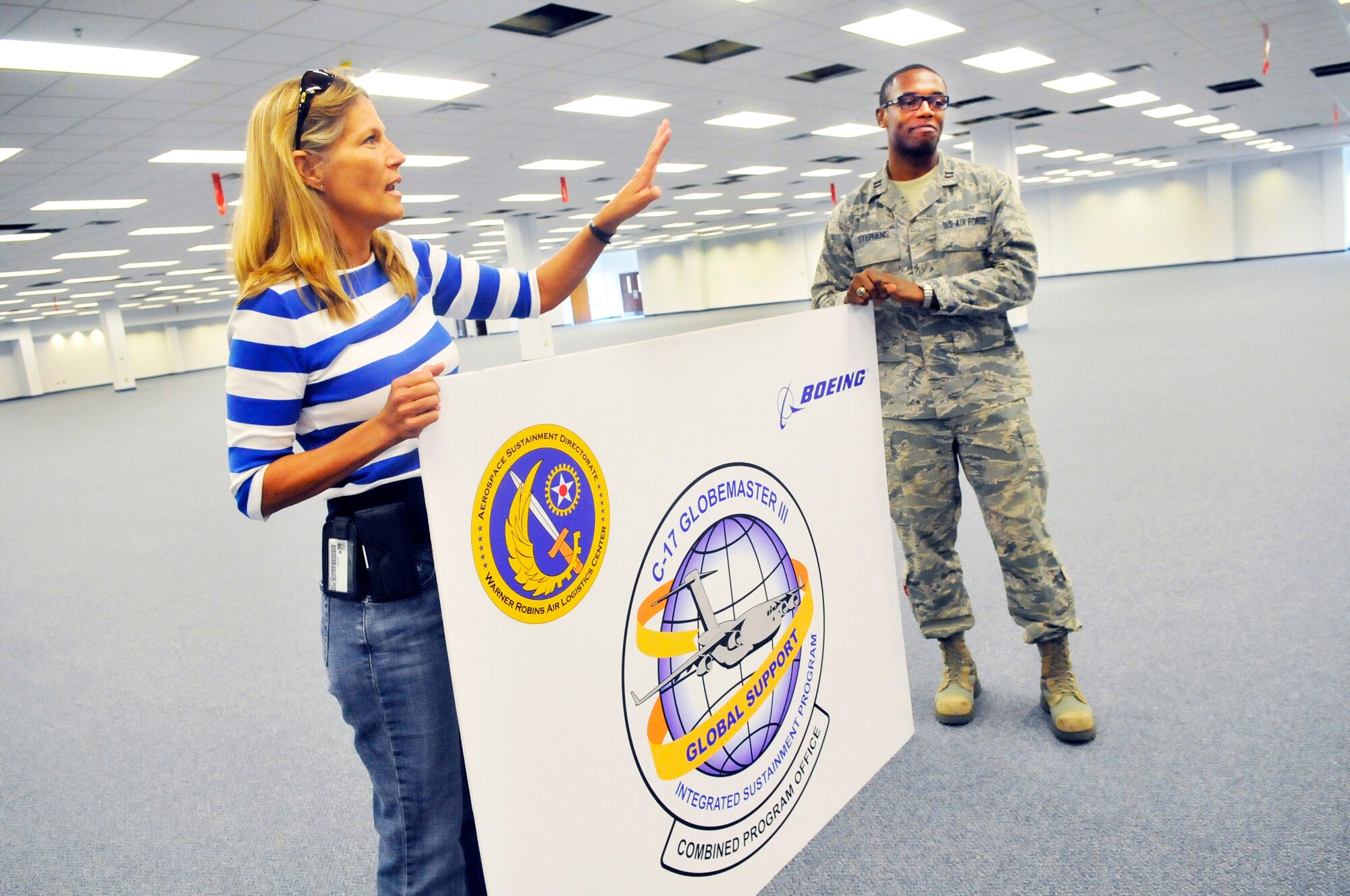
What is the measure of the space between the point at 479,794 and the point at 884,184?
1.75 meters

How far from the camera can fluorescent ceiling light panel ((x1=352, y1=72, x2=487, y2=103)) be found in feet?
23.4

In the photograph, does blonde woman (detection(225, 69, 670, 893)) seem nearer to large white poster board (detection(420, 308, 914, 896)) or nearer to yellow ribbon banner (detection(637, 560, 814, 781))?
Answer: large white poster board (detection(420, 308, 914, 896))

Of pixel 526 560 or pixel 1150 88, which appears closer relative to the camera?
pixel 526 560

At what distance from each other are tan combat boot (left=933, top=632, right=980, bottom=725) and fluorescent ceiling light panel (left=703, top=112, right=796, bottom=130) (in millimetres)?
9199

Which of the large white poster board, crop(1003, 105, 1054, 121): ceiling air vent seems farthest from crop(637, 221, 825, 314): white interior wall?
the large white poster board

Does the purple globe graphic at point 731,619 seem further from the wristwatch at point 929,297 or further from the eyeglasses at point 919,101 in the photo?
the eyeglasses at point 919,101

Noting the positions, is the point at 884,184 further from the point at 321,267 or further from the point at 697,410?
the point at 321,267

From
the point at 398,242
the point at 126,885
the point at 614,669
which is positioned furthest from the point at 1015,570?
the point at 126,885

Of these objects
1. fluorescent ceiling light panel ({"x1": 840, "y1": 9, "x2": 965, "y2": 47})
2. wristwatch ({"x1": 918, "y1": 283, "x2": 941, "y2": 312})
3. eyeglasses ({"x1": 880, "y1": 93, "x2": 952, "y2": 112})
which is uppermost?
fluorescent ceiling light panel ({"x1": 840, "y1": 9, "x2": 965, "y2": 47})

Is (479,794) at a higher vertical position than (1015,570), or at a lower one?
higher

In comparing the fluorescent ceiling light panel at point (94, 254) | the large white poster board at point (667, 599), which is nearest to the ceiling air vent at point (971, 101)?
the large white poster board at point (667, 599)

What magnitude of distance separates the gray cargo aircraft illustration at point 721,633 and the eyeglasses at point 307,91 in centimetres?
82

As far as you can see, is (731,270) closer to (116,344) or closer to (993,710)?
(116,344)

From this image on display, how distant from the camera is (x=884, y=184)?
220cm
